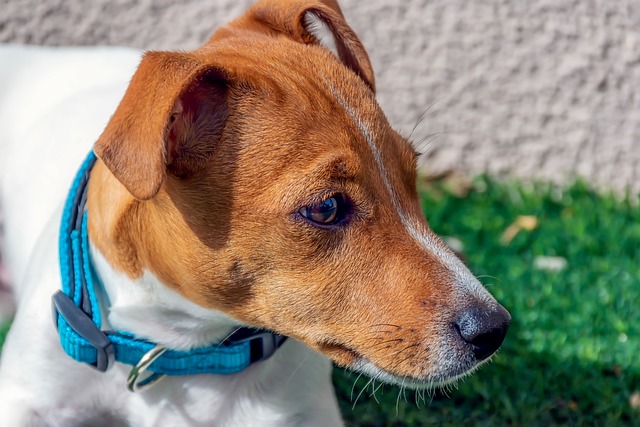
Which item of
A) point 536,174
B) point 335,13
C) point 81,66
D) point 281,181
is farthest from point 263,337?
point 536,174

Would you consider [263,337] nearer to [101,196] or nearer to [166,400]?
[166,400]

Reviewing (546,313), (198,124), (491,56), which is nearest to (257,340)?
(198,124)

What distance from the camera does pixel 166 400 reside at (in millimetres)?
3090

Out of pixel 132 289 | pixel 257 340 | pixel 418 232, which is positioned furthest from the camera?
pixel 257 340

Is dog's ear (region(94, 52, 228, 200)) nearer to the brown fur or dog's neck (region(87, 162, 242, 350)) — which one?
the brown fur

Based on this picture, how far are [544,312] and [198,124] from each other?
2339mm

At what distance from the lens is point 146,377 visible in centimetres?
303

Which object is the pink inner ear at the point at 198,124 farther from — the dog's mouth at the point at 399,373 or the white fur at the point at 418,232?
the dog's mouth at the point at 399,373

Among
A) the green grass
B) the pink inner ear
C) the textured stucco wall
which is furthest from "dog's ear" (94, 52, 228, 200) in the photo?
the textured stucco wall

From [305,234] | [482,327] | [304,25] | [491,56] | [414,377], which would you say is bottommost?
[491,56]

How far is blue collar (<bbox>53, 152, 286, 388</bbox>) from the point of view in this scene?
2.88m

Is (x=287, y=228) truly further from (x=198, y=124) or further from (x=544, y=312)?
(x=544, y=312)

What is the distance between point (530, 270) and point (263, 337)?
6.76ft

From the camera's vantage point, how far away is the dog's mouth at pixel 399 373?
2.60 m
